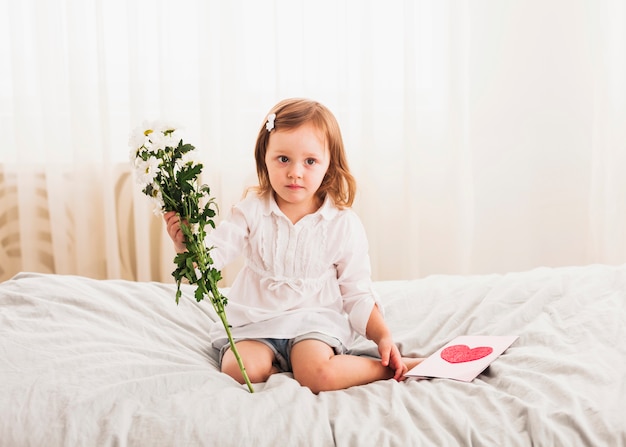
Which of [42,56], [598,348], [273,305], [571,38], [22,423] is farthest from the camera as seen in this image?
[571,38]

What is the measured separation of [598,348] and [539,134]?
180cm

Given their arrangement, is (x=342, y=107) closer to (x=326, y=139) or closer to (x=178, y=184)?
(x=326, y=139)

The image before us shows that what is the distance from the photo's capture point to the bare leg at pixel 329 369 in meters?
1.58

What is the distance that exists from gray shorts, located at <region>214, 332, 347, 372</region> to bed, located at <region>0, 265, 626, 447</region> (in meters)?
0.08

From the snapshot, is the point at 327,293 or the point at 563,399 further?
the point at 327,293

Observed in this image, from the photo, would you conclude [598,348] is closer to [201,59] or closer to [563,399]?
[563,399]

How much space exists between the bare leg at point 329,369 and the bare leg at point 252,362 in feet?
0.20

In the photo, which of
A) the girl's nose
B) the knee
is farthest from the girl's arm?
the girl's nose

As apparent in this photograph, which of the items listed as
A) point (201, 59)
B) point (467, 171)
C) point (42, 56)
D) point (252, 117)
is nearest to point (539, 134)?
point (467, 171)

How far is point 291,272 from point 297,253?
5cm

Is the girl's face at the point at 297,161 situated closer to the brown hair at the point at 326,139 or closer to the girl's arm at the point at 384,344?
the brown hair at the point at 326,139

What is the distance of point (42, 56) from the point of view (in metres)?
2.98

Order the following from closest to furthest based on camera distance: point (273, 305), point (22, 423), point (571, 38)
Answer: point (22, 423) → point (273, 305) → point (571, 38)

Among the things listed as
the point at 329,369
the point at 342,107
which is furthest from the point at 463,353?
the point at 342,107
